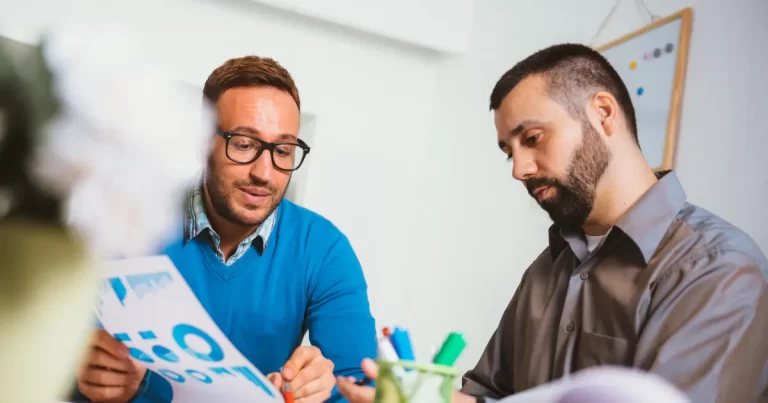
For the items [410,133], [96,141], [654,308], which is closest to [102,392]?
[96,141]

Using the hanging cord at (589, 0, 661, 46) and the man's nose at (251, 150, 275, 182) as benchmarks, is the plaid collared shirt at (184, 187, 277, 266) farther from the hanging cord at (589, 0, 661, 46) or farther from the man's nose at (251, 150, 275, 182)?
the hanging cord at (589, 0, 661, 46)

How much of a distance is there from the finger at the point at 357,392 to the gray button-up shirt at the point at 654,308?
0.41 m

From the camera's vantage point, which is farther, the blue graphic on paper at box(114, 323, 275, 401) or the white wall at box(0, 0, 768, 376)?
the white wall at box(0, 0, 768, 376)

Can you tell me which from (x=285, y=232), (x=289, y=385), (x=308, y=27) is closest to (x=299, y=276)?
(x=285, y=232)

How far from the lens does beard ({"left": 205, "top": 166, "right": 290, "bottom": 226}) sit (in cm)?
121

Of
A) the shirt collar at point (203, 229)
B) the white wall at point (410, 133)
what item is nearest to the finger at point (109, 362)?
the shirt collar at point (203, 229)

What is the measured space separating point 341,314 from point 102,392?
47 centimetres

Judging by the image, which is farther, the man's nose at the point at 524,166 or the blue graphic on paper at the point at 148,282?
the man's nose at the point at 524,166

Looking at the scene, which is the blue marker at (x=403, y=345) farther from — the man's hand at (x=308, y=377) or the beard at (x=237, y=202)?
the beard at (x=237, y=202)

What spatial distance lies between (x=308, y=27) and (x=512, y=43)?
3.01ft

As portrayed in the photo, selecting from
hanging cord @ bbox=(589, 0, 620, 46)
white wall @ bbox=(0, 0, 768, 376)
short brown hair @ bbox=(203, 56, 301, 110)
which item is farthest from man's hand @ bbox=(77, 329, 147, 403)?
hanging cord @ bbox=(589, 0, 620, 46)

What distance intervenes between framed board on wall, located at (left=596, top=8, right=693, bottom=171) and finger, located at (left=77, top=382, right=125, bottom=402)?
1368 mm

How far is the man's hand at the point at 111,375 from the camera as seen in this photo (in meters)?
0.66

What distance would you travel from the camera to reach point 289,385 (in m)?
0.82
